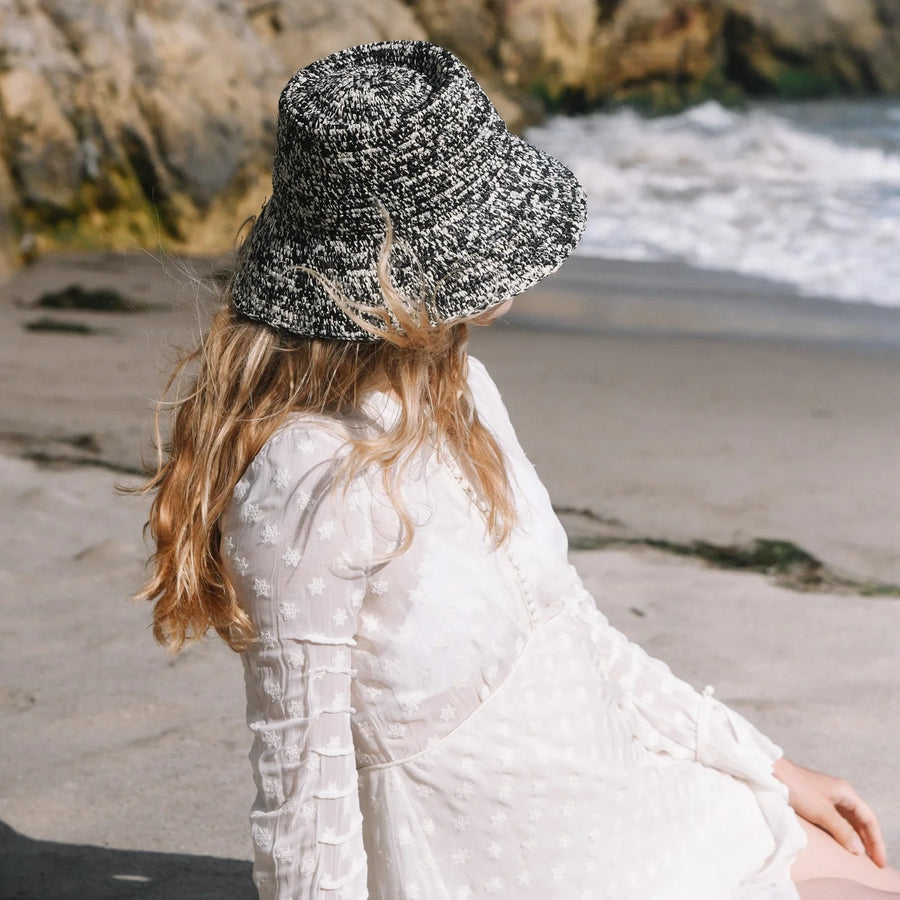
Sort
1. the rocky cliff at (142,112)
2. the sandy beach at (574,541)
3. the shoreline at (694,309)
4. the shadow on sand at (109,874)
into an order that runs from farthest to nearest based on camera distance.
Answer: the rocky cliff at (142,112) → the shoreline at (694,309) → the sandy beach at (574,541) → the shadow on sand at (109,874)

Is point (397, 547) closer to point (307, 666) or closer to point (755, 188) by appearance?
point (307, 666)

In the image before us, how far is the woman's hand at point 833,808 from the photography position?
1.77 meters

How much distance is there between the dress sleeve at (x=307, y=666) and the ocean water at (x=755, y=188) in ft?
23.2

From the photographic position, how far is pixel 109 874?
252 cm

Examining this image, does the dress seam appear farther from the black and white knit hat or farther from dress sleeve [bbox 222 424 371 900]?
the black and white knit hat

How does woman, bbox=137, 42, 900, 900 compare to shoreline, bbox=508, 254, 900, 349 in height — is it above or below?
above

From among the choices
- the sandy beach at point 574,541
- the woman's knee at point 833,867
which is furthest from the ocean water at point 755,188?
the woman's knee at point 833,867

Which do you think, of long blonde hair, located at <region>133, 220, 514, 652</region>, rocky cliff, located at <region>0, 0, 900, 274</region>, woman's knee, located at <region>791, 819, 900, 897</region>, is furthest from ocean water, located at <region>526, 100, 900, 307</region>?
long blonde hair, located at <region>133, 220, 514, 652</region>

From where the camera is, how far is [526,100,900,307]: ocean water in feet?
30.1

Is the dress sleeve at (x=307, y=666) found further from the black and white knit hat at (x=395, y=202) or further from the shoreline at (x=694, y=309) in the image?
the shoreline at (x=694, y=309)

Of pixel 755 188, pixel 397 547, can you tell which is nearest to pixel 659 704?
pixel 397 547

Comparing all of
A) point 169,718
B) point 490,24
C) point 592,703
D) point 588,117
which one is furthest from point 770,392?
point 588,117

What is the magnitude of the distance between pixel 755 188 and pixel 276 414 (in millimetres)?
12211

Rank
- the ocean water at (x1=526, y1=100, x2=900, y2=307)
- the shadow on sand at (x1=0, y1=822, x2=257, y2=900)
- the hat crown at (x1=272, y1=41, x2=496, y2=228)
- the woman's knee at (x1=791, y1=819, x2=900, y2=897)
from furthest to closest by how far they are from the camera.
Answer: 1. the ocean water at (x1=526, y1=100, x2=900, y2=307)
2. the shadow on sand at (x1=0, y1=822, x2=257, y2=900)
3. the woman's knee at (x1=791, y1=819, x2=900, y2=897)
4. the hat crown at (x1=272, y1=41, x2=496, y2=228)
